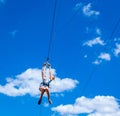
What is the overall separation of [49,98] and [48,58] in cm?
500

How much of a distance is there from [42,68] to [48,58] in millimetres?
1895

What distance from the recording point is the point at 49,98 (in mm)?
29109

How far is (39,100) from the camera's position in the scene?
29.3 meters

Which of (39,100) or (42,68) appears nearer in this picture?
(42,68)

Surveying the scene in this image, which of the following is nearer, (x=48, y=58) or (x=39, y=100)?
(x=48, y=58)

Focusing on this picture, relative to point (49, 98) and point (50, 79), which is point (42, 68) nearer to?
point (50, 79)

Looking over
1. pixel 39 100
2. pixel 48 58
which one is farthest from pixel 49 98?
pixel 48 58

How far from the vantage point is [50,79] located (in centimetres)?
2673

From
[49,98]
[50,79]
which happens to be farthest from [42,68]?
[49,98]

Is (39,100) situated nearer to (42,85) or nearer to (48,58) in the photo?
(42,85)

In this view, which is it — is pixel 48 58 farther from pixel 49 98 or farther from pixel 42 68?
pixel 49 98

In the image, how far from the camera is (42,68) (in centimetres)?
2720

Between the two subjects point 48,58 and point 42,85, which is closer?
point 48,58

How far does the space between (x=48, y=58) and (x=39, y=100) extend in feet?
17.6
